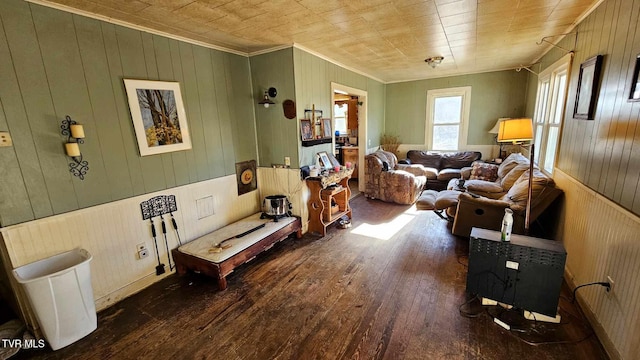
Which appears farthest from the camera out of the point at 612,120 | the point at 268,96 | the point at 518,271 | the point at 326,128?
the point at 326,128

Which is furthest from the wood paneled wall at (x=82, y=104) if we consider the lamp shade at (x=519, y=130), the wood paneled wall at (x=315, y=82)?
the lamp shade at (x=519, y=130)

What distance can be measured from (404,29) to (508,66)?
11.2 feet

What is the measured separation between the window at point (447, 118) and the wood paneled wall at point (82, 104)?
471 cm

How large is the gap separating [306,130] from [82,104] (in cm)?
217

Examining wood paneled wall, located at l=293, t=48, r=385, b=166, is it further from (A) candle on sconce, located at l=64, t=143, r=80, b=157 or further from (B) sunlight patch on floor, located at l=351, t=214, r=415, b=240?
(A) candle on sconce, located at l=64, t=143, r=80, b=157

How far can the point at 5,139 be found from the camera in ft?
5.80

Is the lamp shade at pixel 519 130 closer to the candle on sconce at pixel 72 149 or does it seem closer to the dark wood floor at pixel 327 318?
the dark wood floor at pixel 327 318

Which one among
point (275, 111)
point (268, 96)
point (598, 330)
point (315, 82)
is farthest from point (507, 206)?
point (268, 96)

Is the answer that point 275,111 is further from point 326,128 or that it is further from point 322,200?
point 322,200

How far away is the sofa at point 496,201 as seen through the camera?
2.58 metres

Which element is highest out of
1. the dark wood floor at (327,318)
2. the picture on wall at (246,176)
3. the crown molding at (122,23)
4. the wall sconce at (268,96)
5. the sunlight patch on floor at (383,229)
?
the crown molding at (122,23)

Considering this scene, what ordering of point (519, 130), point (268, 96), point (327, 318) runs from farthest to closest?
point (268, 96) < point (519, 130) < point (327, 318)

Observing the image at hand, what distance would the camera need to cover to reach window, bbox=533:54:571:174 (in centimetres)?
308

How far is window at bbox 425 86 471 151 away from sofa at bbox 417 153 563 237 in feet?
6.19
